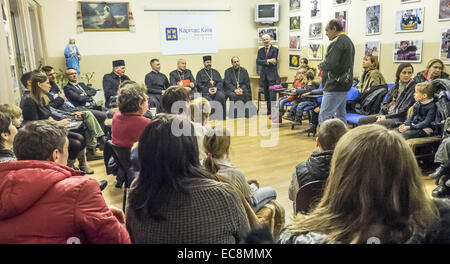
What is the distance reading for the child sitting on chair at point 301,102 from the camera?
5855mm

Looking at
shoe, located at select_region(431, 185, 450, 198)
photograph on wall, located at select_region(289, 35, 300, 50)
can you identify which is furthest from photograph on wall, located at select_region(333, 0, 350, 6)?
shoe, located at select_region(431, 185, 450, 198)

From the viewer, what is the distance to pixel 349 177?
102cm

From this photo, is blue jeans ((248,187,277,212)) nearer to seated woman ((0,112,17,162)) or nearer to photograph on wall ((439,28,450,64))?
seated woman ((0,112,17,162))

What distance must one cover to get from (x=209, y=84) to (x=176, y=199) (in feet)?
21.3

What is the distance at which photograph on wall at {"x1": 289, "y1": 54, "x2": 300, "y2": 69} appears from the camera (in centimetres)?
895

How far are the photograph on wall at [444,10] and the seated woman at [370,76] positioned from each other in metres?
1.11

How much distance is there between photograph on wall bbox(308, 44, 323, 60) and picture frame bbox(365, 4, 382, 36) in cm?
141

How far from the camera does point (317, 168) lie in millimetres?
2100

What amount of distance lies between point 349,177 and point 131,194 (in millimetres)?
849

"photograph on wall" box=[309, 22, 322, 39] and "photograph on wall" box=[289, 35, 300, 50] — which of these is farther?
"photograph on wall" box=[289, 35, 300, 50]

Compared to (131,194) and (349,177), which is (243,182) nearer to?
(131,194)

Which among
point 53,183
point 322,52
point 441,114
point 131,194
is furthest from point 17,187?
point 322,52

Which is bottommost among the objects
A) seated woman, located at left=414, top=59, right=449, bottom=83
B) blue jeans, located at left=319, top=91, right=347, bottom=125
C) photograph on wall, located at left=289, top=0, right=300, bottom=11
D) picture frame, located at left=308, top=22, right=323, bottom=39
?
blue jeans, located at left=319, top=91, right=347, bottom=125

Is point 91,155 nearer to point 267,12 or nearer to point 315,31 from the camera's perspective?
point 315,31
